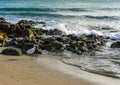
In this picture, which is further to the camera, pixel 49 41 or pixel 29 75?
pixel 49 41

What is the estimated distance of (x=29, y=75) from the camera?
39.5 ft

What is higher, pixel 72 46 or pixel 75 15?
pixel 72 46

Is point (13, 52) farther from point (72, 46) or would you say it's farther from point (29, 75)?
point (29, 75)

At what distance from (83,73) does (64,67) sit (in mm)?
1060

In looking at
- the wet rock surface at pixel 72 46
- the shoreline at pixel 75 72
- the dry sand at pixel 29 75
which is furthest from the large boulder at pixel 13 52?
the dry sand at pixel 29 75

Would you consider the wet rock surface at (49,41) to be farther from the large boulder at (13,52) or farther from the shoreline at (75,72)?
the shoreline at (75,72)

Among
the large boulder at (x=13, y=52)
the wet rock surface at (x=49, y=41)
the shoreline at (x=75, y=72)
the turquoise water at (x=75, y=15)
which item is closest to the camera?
the shoreline at (x=75, y=72)

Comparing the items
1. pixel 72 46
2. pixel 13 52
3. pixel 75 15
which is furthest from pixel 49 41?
pixel 75 15

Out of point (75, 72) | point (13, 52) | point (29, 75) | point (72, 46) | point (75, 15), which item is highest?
point (29, 75)

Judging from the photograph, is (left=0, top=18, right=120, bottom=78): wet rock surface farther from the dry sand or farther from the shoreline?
the dry sand

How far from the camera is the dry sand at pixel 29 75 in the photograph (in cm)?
1127

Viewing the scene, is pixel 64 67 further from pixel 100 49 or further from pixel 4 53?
pixel 100 49

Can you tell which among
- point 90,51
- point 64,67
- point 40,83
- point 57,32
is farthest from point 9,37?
point 40,83

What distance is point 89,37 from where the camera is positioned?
2052 cm
